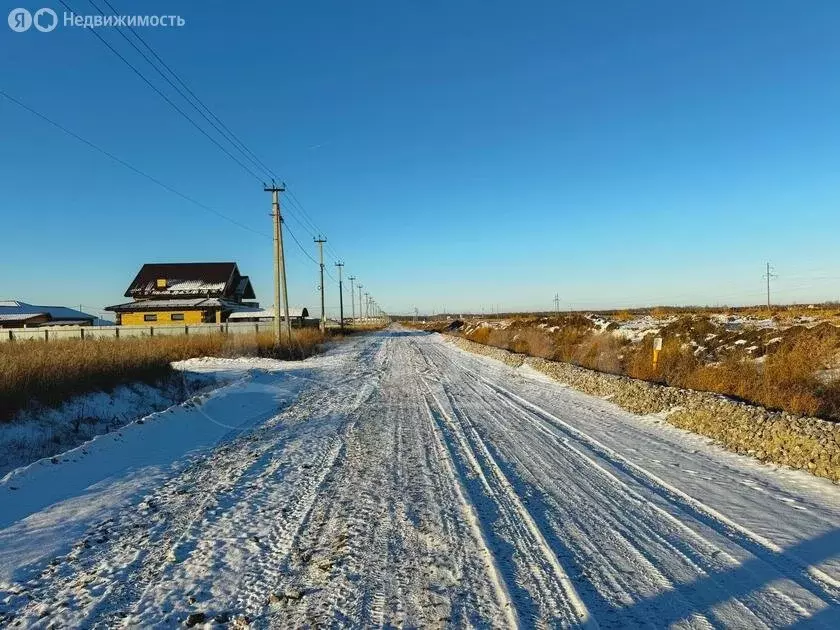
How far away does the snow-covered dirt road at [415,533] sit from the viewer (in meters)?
3.75

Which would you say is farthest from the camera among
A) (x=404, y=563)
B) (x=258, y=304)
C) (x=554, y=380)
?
(x=258, y=304)

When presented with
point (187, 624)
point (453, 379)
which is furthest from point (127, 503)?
point (453, 379)

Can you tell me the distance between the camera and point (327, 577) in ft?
13.7

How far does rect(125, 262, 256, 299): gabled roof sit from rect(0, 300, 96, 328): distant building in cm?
604

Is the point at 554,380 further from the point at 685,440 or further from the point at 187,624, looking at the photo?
the point at 187,624

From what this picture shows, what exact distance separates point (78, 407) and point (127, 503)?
601cm

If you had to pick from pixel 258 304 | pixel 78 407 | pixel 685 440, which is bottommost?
pixel 685 440

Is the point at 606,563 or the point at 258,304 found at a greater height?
the point at 258,304

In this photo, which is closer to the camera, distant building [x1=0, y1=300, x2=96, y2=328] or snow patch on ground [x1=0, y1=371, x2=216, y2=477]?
snow patch on ground [x1=0, y1=371, x2=216, y2=477]

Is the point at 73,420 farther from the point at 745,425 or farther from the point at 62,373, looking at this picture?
the point at 745,425

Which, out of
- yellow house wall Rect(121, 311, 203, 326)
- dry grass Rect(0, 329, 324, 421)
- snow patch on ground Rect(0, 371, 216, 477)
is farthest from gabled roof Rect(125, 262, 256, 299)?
snow patch on ground Rect(0, 371, 216, 477)

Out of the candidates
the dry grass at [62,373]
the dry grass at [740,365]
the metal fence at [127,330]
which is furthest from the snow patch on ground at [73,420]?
the metal fence at [127,330]

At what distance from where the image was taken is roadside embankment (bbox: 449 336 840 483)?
7.44 meters

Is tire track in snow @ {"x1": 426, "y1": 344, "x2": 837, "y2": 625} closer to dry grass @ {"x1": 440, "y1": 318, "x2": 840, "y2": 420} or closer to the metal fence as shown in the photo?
dry grass @ {"x1": 440, "y1": 318, "x2": 840, "y2": 420}
